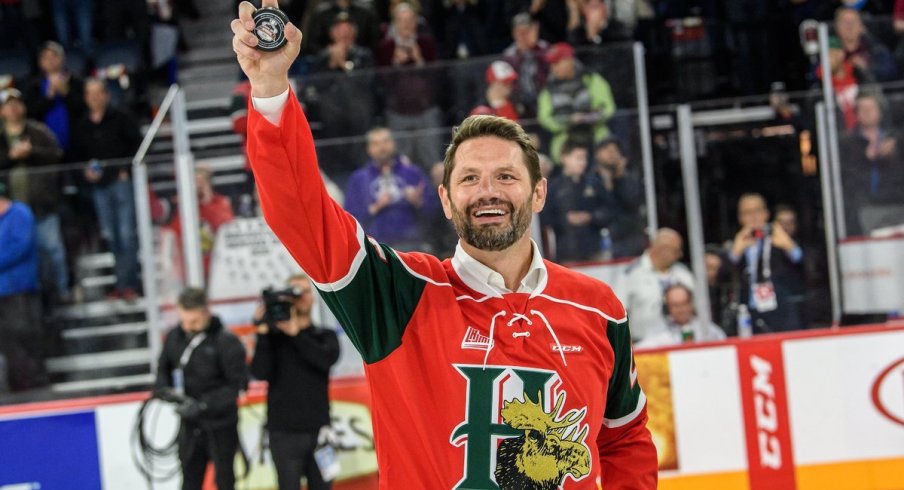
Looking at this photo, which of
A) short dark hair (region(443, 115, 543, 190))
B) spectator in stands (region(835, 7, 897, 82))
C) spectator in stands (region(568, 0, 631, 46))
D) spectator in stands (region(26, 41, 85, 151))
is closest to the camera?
short dark hair (region(443, 115, 543, 190))

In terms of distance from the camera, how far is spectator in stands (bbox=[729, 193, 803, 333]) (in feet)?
28.1

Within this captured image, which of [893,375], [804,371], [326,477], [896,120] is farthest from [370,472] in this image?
[896,120]

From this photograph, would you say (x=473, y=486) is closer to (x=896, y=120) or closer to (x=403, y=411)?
(x=403, y=411)

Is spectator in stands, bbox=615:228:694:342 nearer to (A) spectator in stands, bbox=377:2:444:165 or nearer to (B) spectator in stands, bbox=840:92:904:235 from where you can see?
(B) spectator in stands, bbox=840:92:904:235

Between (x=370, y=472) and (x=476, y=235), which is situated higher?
(x=476, y=235)

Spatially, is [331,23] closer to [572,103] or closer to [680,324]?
[572,103]

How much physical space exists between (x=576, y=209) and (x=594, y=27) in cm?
272

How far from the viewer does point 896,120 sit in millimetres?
8453

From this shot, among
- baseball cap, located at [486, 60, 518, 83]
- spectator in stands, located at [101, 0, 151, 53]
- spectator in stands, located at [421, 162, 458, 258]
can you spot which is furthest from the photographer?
spectator in stands, located at [101, 0, 151, 53]

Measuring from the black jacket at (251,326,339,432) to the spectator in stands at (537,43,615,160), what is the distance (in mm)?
2267

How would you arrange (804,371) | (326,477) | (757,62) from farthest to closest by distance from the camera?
(757,62)
(804,371)
(326,477)

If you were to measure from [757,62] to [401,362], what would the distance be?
9616 mm

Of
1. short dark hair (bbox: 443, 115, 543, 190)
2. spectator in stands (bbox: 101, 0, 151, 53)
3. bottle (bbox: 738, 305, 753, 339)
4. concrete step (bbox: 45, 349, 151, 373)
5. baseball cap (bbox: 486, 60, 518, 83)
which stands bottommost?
bottle (bbox: 738, 305, 753, 339)

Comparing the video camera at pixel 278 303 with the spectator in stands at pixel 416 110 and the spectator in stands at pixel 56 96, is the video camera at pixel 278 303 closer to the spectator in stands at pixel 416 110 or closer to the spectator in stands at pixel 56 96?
the spectator in stands at pixel 416 110
